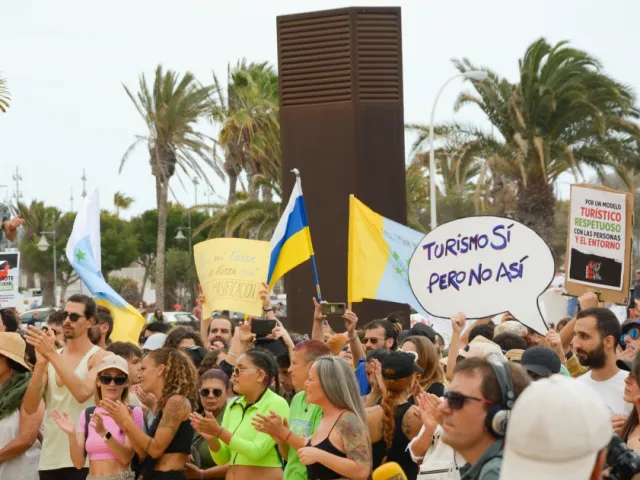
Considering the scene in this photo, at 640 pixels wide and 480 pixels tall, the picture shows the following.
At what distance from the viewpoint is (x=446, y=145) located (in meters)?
33.5

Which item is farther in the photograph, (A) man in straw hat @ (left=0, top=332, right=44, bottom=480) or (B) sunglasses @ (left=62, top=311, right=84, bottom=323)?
(B) sunglasses @ (left=62, top=311, right=84, bottom=323)

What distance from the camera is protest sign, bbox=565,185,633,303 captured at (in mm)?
10094

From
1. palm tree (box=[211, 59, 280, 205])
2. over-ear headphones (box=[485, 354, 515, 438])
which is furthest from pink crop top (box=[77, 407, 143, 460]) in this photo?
palm tree (box=[211, 59, 280, 205])

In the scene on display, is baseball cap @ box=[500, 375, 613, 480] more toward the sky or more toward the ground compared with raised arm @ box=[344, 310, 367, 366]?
more toward the sky

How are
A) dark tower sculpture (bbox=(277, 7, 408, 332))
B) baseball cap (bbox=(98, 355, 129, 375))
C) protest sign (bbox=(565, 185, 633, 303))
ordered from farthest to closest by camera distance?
dark tower sculpture (bbox=(277, 7, 408, 332))
protest sign (bbox=(565, 185, 633, 303))
baseball cap (bbox=(98, 355, 129, 375))

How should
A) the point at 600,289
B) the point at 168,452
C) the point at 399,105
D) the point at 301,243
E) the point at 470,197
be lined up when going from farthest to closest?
1. the point at 470,197
2. the point at 399,105
3. the point at 301,243
4. the point at 600,289
5. the point at 168,452

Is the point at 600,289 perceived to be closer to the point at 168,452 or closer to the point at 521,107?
the point at 168,452

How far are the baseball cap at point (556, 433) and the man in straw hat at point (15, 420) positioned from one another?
19.0 ft

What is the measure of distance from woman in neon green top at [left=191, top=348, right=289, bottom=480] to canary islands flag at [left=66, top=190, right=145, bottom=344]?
17.3 ft

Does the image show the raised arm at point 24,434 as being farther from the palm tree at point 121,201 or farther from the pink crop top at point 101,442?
the palm tree at point 121,201

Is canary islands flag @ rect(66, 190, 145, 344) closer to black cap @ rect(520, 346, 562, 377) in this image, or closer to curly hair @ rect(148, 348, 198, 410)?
curly hair @ rect(148, 348, 198, 410)

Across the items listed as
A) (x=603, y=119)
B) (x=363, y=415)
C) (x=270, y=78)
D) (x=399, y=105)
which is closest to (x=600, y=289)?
(x=363, y=415)

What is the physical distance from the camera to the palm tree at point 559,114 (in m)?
28.7

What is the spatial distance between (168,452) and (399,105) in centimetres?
1178
